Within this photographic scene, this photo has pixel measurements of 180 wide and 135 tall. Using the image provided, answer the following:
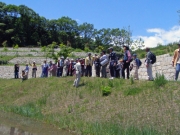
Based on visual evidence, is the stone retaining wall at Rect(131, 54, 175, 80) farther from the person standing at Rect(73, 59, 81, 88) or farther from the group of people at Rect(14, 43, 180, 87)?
the person standing at Rect(73, 59, 81, 88)

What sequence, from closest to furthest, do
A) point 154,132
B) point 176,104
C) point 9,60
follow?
point 154,132
point 176,104
point 9,60

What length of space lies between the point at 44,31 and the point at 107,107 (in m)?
85.5

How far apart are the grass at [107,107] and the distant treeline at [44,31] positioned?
65.2 metres

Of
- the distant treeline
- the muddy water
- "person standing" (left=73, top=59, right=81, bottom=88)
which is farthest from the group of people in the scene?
the distant treeline

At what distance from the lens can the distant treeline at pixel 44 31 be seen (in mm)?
85669

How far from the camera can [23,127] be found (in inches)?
468

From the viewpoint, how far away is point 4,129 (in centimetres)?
1124

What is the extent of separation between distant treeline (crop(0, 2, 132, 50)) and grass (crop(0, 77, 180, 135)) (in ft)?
214

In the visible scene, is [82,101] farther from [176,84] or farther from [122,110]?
[176,84]

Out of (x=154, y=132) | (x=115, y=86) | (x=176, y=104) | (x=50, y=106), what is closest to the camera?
(x=154, y=132)

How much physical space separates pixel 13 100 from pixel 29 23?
77.1m

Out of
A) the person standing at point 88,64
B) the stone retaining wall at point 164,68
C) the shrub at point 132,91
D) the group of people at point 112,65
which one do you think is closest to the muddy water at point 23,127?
the shrub at point 132,91

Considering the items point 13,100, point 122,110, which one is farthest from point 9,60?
point 122,110

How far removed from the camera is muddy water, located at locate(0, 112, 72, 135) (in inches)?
430
